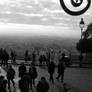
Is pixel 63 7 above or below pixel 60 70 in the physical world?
above

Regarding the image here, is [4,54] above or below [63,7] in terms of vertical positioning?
below

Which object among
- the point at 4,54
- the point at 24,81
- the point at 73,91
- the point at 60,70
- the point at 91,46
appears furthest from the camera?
the point at 91,46

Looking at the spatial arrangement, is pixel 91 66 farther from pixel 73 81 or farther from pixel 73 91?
pixel 73 91

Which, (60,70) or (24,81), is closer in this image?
(24,81)

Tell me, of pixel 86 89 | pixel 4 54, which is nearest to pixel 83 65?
pixel 4 54

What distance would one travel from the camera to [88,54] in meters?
39.1

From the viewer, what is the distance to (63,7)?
6855 mm

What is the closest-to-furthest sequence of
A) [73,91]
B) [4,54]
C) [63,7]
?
1. [63,7]
2. [73,91]
3. [4,54]

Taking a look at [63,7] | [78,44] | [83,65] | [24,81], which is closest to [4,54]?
[83,65]

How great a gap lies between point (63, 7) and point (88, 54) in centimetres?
3258

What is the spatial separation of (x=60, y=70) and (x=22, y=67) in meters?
3.43

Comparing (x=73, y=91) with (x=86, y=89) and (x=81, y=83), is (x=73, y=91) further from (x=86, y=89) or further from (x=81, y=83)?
(x=81, y=83)

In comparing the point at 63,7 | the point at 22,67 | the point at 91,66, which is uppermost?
the point at 63,7

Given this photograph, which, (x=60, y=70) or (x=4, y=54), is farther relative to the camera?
(x=4, y=54)
